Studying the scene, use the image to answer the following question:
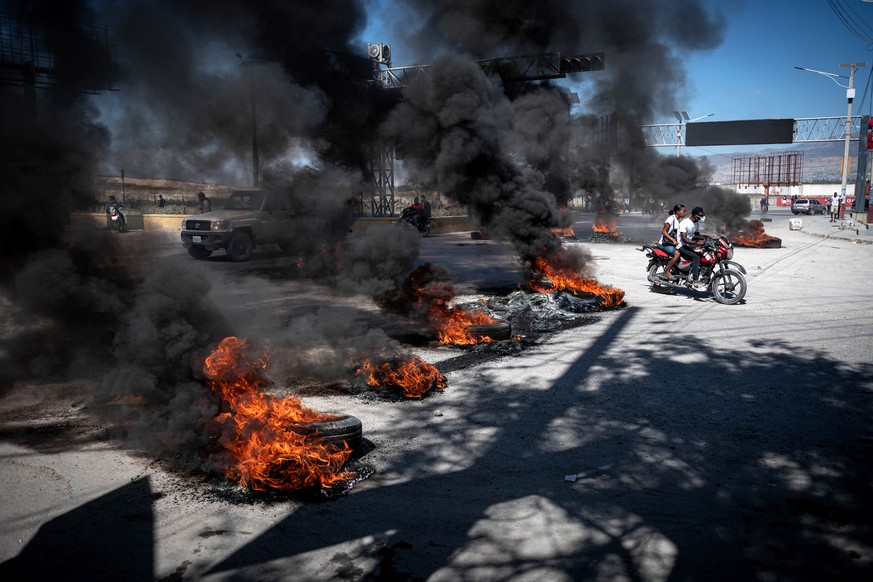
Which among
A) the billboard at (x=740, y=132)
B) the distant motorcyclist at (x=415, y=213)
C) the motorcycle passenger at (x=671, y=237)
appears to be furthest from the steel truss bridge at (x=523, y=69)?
the billboard at (x=740, y=132)

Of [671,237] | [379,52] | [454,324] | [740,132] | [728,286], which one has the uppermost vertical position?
[740,132]

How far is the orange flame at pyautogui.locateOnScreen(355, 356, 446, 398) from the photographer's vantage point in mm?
5770

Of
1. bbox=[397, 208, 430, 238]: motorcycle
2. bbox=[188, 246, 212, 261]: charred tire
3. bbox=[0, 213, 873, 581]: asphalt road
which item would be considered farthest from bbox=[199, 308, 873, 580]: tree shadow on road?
bbox=[397, 208, 430, 238]: motorcycle

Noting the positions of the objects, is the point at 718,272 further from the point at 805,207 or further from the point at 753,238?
the point at 805,207

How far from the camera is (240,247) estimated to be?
49.1ft

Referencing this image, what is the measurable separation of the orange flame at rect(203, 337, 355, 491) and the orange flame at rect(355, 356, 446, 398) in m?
1.38

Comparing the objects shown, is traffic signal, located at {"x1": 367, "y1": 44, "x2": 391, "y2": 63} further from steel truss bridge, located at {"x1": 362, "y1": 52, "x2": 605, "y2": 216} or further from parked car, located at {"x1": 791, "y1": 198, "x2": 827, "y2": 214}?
parked car, located at {"x1": 791, "y1": 198, "x2": 827, "y2": 214}

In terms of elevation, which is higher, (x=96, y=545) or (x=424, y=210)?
(x=424, y=210)

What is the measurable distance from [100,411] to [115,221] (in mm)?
A: 2108

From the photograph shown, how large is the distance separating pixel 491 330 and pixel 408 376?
2.25 m

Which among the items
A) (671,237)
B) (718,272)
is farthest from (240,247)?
(718,272)

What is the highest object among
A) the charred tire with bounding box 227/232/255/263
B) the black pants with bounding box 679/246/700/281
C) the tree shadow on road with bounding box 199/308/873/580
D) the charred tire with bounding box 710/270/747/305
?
the charred tire with bounding box 227/232/255/263

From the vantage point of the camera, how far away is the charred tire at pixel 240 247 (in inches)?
579

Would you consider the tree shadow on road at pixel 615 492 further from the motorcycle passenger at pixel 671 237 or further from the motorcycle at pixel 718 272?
the motorcycle passenger at pixel 671 237
